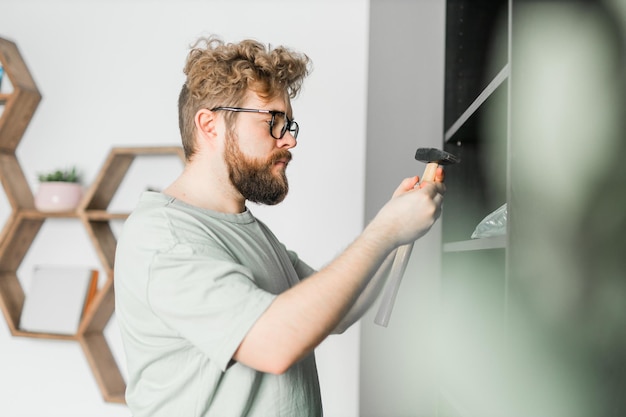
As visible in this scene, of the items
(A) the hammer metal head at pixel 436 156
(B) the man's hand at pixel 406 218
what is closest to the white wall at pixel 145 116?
(A) the hammer metal head at pixel 436 156

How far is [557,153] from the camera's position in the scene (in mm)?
1028

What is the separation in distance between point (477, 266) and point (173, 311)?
1089 mm

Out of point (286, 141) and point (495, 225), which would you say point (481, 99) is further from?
point (286, 141)

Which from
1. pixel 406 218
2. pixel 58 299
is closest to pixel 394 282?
pixel 406 218

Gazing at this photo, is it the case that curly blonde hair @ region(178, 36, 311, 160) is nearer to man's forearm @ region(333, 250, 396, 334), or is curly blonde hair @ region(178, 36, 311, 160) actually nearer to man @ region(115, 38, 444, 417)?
man @ region(115, 38, 444, 417)

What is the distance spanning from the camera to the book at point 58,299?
8.80 ft

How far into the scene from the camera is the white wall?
2518 mm

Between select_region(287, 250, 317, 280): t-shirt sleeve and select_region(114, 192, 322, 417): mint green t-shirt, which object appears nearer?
select_region(114, 192, 322, 417): mint green t-shirt

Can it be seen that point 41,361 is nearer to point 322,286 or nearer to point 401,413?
point 401,413

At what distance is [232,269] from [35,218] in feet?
6.90

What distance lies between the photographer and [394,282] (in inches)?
47.8

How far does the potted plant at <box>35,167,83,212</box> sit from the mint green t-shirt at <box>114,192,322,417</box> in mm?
1644

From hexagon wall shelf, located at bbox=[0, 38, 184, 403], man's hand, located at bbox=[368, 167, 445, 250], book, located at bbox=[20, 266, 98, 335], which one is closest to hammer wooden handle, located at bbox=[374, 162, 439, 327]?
man's hand, located at bbox=[368, 167, 445, 250]

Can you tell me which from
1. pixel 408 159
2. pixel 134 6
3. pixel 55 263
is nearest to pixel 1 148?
pixel 55 263
